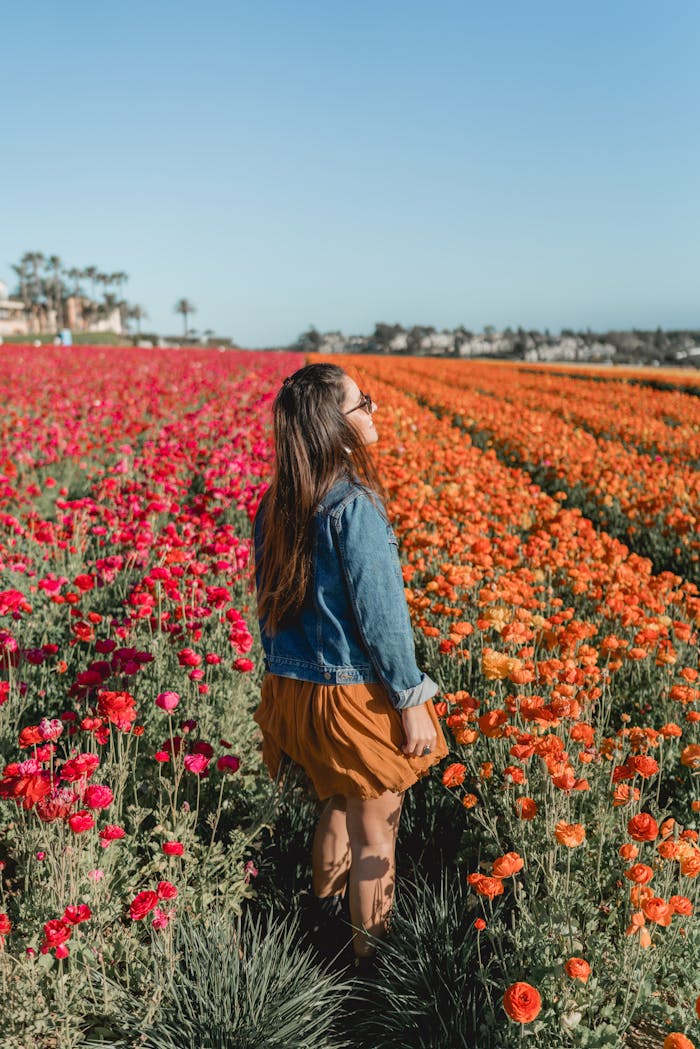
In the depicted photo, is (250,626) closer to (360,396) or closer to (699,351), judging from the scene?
(360,396)

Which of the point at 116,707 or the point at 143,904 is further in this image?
the point at 116,707

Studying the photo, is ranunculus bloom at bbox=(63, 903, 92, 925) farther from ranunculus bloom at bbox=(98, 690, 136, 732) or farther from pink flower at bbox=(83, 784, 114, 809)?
ranunculus bloom at bbox=(98, 690, 136, 732)

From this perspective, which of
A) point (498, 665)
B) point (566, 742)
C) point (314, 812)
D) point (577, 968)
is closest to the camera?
point (577, 968)

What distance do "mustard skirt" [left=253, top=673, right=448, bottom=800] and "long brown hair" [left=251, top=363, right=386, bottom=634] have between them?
292 millimetres

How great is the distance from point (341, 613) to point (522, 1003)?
1049 mm

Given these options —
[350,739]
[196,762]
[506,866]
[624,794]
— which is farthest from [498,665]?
[196,762]

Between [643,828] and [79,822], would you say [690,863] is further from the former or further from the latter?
[79,822]

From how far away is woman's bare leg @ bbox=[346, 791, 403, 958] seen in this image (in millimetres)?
2457

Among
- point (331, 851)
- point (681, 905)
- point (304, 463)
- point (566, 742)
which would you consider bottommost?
point (331, 851)

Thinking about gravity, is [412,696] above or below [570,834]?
above

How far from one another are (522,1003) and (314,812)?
5.80 ft

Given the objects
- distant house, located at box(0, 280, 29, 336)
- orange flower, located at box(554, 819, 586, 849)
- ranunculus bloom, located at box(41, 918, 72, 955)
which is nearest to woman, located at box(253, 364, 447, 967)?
orange flower, located at box(554, 819, 586, 849)

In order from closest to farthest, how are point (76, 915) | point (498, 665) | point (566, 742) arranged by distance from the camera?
point (76, 915) → point (498, 665) → point (566, 742)

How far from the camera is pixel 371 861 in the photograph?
→ 2.50m
